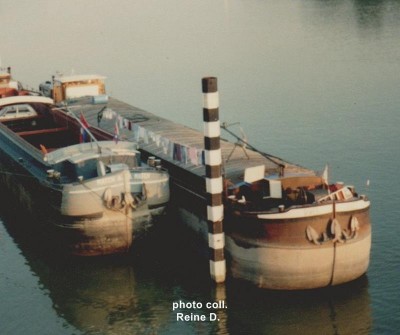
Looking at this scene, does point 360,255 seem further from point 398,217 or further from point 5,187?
point 5,187

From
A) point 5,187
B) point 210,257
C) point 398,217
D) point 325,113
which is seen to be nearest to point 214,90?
point 210,257

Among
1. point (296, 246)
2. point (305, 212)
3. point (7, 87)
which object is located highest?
point (7, 87)

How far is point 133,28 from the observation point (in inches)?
4606

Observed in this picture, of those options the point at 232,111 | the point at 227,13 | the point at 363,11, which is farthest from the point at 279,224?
the point at 227,13

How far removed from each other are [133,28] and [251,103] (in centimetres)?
5768

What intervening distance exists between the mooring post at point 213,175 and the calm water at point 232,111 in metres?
1.71

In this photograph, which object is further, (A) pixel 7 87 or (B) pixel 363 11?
(B) pixel 363 11

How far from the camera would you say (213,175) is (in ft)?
94.3

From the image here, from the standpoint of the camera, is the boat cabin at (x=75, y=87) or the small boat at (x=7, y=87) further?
the small boat at (x=7, y=87)

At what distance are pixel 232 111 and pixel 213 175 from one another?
111 feet

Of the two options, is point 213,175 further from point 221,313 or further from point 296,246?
point 221,313

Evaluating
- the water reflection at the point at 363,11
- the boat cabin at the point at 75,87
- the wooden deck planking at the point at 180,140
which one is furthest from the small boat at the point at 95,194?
the water reflection at the point at 363,11

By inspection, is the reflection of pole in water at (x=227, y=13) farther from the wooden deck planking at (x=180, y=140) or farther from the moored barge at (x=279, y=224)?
the moored barge at (x=279, y=224)

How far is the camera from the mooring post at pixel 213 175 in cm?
2838
